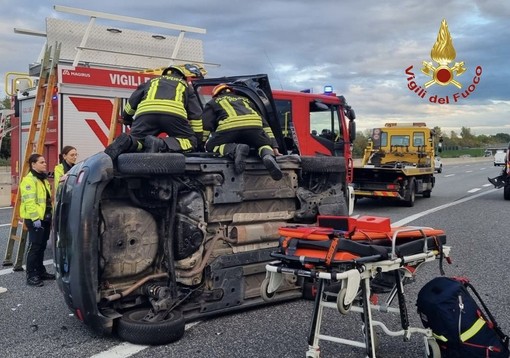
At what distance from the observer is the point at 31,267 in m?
6.30

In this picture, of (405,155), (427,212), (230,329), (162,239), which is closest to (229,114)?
(162,239)

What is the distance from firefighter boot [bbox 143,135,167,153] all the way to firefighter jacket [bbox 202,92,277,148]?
813 mm

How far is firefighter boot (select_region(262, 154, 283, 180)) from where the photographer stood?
511 centimetres

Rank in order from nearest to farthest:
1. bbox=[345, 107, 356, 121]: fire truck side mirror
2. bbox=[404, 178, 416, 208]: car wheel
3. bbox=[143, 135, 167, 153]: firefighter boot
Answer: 1. bbox=[143, 135, 167, 153]: firefighter boot
2. bbox=[345, 107, 356, 121]: fire truck side mirror
3. bbox=[404, 178, 416, 208]: car wheel

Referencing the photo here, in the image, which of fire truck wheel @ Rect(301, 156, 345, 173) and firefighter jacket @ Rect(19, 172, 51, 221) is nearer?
fire truck wheel @ Rect(301, 156, 345, 173)

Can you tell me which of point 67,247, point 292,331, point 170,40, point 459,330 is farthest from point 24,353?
point 170,40

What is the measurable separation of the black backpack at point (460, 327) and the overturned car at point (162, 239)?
187 cm

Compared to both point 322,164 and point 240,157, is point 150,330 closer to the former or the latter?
point 240,157

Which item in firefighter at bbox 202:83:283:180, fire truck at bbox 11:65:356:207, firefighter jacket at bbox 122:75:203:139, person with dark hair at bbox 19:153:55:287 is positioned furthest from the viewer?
fire truck at bbox 11:65:356:207

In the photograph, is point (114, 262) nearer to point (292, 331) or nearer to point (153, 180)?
point (153, 180)

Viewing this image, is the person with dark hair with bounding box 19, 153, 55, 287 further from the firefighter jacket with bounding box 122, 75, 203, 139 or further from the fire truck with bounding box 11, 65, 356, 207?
the firefighter jacket with bounding box 122, 75, 203, 139

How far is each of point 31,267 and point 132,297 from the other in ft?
Answer: 7.45

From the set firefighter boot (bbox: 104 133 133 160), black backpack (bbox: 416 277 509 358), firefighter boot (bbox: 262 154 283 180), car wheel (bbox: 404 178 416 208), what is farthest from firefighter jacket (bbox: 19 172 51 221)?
car wheel (bbox: 404 178 416 208)

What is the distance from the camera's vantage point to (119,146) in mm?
4469
